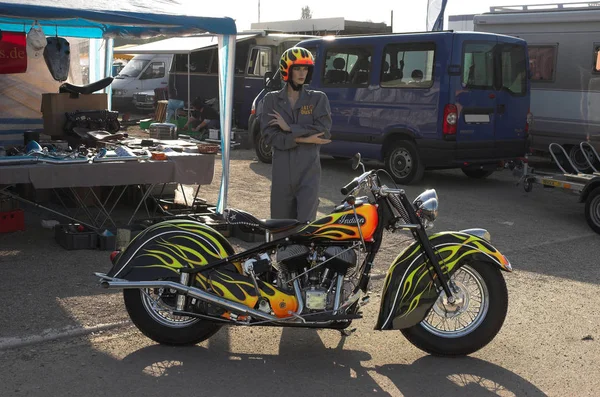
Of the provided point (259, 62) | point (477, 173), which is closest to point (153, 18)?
point (477, 173)

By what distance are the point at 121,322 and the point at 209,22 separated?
3.86 m

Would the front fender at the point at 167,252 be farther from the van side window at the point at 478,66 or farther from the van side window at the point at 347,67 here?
the van side window at the point at 347,67

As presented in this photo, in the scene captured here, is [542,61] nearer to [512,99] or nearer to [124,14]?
[512,99]

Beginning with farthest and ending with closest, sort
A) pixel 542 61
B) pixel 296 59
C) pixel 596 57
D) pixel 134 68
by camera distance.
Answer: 1. pixel 134 68
2. pixel 542 61
3. pixel 596 57
4. pixel 296 59

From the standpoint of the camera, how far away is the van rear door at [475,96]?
11.1m

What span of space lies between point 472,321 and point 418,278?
0.46 m

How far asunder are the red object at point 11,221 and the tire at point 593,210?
6304mm

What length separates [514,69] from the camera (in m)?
11.9

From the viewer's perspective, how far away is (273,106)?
6027mm

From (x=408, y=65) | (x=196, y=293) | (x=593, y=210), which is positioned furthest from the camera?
(x=408, y=65)

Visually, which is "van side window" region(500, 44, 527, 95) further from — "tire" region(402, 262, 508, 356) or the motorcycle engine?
the motorcycle engine

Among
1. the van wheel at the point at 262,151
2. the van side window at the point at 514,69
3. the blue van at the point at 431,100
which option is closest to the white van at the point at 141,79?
the van wheel at the point at 262,151

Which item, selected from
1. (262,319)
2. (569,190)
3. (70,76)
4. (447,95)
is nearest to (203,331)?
(262,319)

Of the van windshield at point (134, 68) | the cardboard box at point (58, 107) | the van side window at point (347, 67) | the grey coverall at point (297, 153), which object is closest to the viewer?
the grey coverall at point (297, 153)
